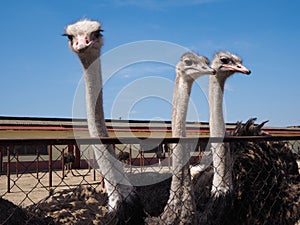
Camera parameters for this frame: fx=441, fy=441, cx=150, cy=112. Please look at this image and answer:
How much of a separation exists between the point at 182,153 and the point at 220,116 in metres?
0.77

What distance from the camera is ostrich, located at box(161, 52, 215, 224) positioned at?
136 inches

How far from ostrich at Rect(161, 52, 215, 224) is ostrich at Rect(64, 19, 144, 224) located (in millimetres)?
556

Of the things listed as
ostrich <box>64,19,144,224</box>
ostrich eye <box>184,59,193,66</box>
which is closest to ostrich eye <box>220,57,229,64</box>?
ostrich eye <box>184,59,193,66</box>

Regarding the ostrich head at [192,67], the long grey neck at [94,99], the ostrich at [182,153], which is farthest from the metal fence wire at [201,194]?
→ the ostrich head at [192,67]

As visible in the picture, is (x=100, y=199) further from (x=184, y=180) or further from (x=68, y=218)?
(x=184, y=180)

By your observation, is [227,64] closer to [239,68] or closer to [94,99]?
[239,68]

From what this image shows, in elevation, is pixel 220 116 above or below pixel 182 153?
above

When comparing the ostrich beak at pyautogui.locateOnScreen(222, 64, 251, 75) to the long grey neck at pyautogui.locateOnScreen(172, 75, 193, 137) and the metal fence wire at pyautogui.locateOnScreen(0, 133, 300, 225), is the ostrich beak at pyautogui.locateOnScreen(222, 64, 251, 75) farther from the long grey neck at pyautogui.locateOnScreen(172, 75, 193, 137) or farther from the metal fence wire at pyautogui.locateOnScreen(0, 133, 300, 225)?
the metal fence wire at pyautogui.locateOnScreen(0, 133, 300, 225)

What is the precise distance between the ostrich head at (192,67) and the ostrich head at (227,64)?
0.32 metres

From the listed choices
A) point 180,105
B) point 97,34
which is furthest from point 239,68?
point 97,34

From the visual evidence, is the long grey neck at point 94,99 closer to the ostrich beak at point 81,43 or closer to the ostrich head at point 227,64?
the ostrich beak at point 81,43

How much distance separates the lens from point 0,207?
269cm

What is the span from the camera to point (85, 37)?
11.7 ft

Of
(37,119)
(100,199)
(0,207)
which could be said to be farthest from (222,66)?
(37,119)
